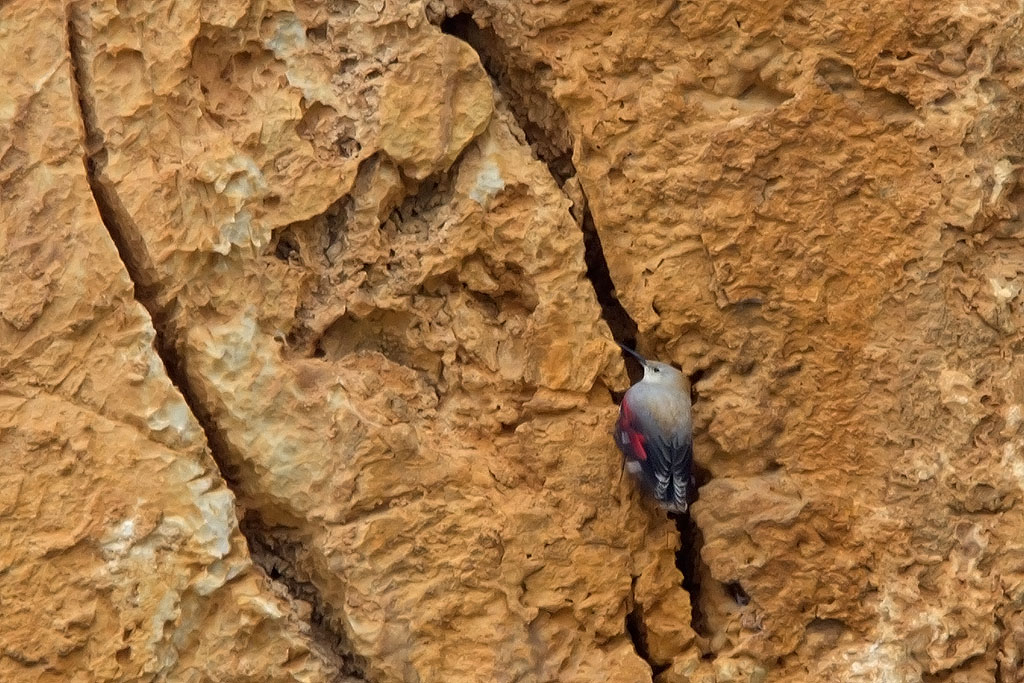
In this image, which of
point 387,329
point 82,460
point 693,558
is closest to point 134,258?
point 82,460

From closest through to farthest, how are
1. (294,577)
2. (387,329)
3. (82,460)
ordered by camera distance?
(82,460) → (294,577) → (387,329)

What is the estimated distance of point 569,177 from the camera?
146 inches

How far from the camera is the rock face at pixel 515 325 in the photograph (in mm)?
3127

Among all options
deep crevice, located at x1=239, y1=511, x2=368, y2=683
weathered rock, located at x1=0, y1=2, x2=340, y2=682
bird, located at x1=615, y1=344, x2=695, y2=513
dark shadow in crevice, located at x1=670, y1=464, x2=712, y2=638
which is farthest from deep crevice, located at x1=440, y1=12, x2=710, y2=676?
weathered rock, located at x1=0, y1=2, x2=340, y2=682

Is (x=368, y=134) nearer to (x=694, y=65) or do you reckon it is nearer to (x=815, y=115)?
→ (x=694, y=65)

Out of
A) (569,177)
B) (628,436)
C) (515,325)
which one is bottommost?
(628,436)

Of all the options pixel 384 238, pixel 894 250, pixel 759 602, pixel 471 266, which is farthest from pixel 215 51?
pixel 759 602

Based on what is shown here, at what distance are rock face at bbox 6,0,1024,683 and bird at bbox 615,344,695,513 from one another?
8cm

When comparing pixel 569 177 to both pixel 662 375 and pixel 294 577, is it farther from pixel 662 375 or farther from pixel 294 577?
pixel 294 577

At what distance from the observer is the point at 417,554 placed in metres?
3.30

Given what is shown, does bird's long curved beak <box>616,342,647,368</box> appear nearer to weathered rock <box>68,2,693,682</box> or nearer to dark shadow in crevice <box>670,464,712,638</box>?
weathered rock <box>68,2,693,682</box>

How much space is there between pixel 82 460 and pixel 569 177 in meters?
1.71

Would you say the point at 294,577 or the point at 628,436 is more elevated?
the point at 628,436

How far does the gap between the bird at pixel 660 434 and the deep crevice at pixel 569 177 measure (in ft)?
0.46
